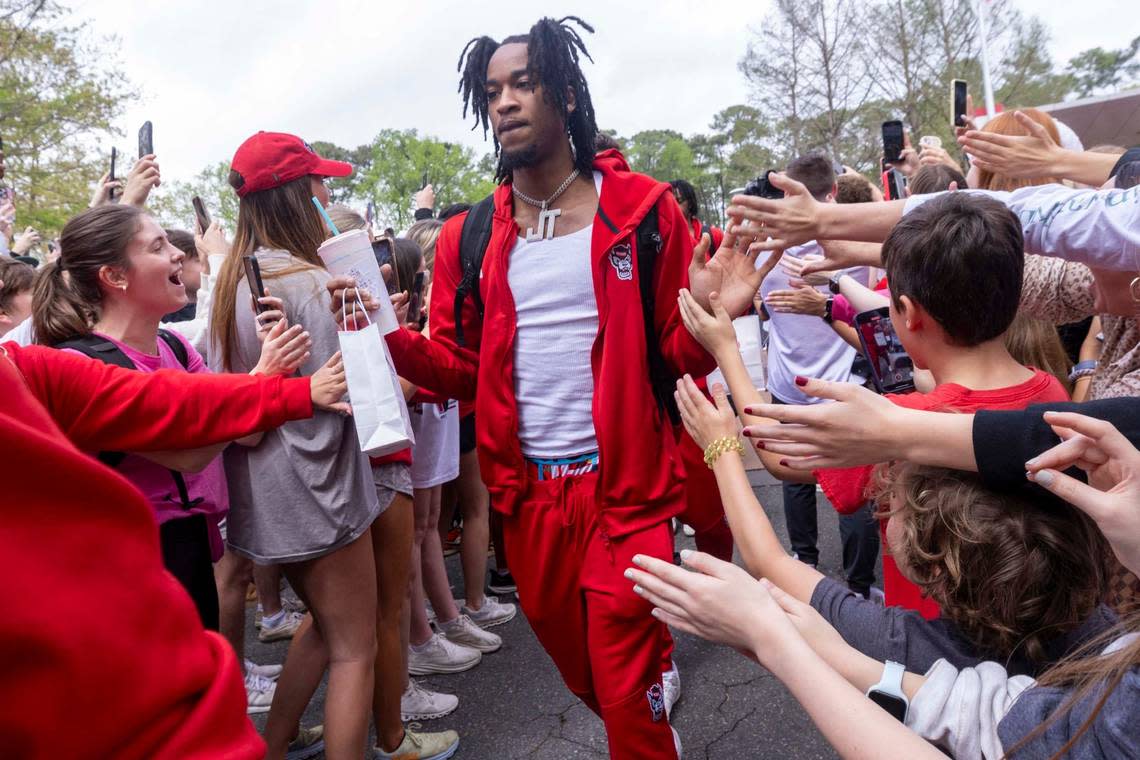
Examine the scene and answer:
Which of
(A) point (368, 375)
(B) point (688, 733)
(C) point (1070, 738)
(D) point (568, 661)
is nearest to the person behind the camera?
(C) point (1070, 738)

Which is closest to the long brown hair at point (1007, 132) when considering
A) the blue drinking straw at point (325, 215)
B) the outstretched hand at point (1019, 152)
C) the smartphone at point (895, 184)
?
the outstretched hand at point (1019, 152)

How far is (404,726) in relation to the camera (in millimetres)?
3105

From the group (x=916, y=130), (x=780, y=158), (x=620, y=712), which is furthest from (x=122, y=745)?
(x=780, y=158)

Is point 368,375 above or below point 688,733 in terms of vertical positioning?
above

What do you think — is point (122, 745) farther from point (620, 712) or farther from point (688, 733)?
point (688, 733)

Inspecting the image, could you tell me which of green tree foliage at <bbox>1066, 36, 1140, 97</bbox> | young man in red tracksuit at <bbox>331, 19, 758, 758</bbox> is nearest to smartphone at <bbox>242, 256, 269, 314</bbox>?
young man in red tracksuit at <bbox>331, 19, 758, 758</bbox>

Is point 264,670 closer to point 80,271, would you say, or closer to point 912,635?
point 80,271

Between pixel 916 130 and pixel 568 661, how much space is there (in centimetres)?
2518

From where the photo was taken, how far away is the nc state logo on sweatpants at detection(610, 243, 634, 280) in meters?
2.36

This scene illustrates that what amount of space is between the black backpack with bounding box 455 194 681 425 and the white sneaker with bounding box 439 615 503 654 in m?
1.99

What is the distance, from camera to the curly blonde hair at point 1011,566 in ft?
4.58

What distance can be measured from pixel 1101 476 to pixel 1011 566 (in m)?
0.24

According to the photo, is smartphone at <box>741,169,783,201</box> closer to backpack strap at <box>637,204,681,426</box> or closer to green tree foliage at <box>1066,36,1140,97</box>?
backpack strap at <box>637,204,681,426</box>

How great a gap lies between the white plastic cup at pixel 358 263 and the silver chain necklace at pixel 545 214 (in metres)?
0.52
